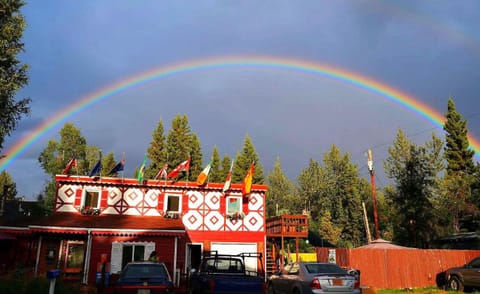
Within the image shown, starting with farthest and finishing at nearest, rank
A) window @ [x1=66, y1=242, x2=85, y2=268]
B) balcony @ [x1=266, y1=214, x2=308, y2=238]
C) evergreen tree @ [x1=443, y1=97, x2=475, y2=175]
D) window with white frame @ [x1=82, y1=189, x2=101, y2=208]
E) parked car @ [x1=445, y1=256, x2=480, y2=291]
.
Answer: evergreen tree @ [x1=443, y1=97, x2=475, y2=175] → balcony @ [x1=266, y1=214, x2=308, y2=238] → window with white frame @ [x1=82, y1=189, x2=101, y2=208] → window @ [x1=66, y1=242, x2=85, y2=268] → parked car @ [x1=445, y1=256, x2=480, y2=291]

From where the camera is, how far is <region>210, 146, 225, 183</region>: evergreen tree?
54.9 m

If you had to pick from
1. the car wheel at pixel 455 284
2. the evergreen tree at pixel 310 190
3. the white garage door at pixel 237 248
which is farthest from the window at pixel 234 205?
the evergreen tree at pixel 310 190

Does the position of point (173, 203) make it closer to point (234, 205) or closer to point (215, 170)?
point (234, 205)

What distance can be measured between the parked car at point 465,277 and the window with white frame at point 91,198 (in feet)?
68.4

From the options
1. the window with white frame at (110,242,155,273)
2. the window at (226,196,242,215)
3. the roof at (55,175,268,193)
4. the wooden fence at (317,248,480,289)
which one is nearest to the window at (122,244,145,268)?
the window with white frame at (110,242,155,273)

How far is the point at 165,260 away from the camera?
23422 millimetres

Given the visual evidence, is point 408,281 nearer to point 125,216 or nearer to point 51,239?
point 125,216

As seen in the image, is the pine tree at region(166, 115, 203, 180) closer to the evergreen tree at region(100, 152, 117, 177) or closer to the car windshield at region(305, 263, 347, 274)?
the evergreen tree at region(100, 152, 117, 177)

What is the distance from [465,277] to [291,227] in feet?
37.5

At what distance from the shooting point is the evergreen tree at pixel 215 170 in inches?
2162

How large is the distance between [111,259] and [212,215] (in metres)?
7.11

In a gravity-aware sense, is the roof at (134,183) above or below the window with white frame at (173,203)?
above

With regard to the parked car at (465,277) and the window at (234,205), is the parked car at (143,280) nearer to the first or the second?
the parked car at (465,277)

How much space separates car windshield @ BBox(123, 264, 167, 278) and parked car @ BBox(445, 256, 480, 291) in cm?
1422
